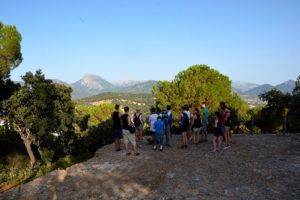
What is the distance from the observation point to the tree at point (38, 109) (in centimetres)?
2911

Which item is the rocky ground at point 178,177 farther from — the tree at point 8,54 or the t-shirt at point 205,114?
the tree at point 8,54

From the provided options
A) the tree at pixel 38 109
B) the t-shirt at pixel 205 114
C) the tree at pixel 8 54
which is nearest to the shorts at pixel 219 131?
the t-shirt at pixel 205 114

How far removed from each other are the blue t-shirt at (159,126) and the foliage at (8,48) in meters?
16.8

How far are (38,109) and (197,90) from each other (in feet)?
65.3

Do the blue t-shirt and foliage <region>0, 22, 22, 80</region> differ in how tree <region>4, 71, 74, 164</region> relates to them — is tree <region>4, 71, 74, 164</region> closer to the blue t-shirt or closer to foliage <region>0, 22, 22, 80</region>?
foliage <region>0, 22, 22, 80</region>

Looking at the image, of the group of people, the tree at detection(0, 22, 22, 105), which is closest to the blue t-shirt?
the group of people

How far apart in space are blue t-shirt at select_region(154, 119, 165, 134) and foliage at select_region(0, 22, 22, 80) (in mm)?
16799

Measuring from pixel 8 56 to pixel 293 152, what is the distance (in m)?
22.0

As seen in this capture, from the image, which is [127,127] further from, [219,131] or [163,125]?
[219,131]

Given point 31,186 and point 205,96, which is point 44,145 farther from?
point 31,186

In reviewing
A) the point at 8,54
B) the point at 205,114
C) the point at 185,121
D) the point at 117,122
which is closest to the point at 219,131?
the point at 185,121

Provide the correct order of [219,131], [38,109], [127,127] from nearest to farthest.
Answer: [127,127]
[219,131]
[38,109]

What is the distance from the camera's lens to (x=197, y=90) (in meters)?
44.8

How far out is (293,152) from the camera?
693 inches
